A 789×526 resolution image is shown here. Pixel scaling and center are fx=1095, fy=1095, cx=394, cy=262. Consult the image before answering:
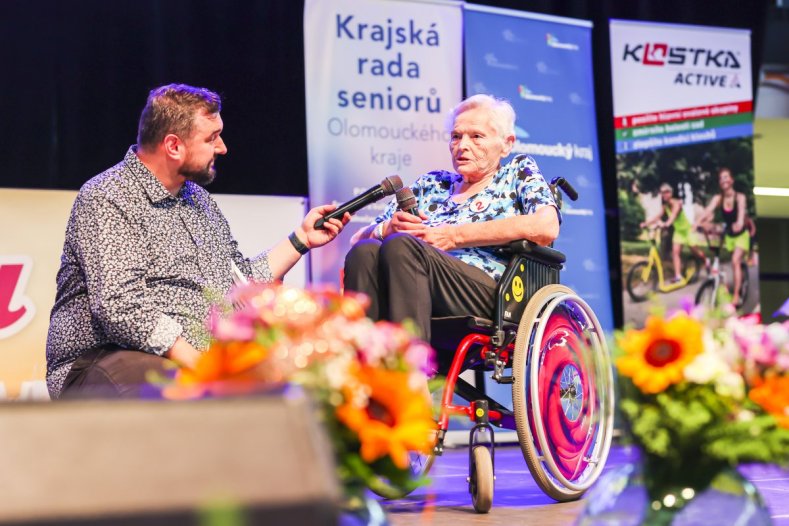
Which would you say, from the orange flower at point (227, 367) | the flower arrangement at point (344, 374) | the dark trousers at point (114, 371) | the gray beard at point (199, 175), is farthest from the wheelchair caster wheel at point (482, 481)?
the orange flower at point (227, 367)

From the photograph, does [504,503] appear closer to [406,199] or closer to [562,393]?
[562,393]

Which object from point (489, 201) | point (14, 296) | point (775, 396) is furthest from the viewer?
point (14, 296)

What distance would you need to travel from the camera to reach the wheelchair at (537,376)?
2.74 meters

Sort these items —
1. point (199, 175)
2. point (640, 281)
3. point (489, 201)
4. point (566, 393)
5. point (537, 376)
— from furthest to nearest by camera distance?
point (640, 281), point (489, 201), point (566, 393), point (537, 376), point (199, 175)

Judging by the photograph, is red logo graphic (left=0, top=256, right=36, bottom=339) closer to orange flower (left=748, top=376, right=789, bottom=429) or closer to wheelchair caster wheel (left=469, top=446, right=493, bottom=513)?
wheelchair caster wheel (left=469, top=446, right=493, bottom=513)

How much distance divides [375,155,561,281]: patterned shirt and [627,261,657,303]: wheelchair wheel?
2.23 metres

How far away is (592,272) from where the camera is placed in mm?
5211

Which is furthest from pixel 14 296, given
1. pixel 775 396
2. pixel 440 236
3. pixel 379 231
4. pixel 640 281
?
pixel 775 396

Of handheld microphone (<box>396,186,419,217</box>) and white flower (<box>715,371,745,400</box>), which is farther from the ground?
handheld microphone (<box>396,186,419,217</box>)

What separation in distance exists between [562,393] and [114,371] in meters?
1.25

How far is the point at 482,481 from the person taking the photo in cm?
266

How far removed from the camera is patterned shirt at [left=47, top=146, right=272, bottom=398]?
92.8 inches

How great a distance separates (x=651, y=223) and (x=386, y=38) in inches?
64.6

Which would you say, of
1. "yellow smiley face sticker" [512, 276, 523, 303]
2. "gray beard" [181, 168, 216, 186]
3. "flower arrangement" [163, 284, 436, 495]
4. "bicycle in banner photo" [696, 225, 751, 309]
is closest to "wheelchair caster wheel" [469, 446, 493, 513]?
"yellow smiley face sticker" [512, 276, 523, 303]
